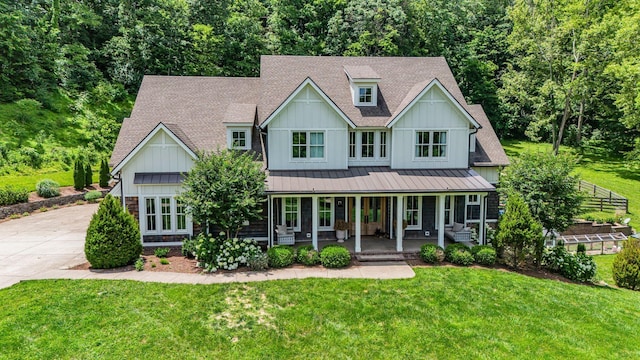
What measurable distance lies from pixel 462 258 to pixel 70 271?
586 inches

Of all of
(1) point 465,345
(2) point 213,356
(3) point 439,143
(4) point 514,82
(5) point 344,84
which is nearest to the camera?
(2) point 213,356

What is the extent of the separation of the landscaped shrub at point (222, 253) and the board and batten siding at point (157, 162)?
3.27 meters

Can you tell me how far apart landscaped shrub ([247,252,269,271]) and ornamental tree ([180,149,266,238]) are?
150cm

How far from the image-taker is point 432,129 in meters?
19.1

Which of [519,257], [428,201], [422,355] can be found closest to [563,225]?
[519,257]

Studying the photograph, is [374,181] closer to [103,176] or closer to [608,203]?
[608,203]

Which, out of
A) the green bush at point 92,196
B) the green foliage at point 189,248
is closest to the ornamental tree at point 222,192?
the green foliage at point 189,248

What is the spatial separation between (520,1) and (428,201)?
30406 mm

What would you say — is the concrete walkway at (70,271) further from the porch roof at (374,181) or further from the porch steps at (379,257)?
the porch roof at (374,181)

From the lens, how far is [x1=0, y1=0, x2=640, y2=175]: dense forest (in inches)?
1346

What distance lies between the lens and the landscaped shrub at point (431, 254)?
1634 cm

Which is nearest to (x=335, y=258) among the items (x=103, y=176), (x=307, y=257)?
(x=307, y=257)

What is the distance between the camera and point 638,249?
54.9 ft

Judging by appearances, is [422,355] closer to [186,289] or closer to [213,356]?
[213,356]
